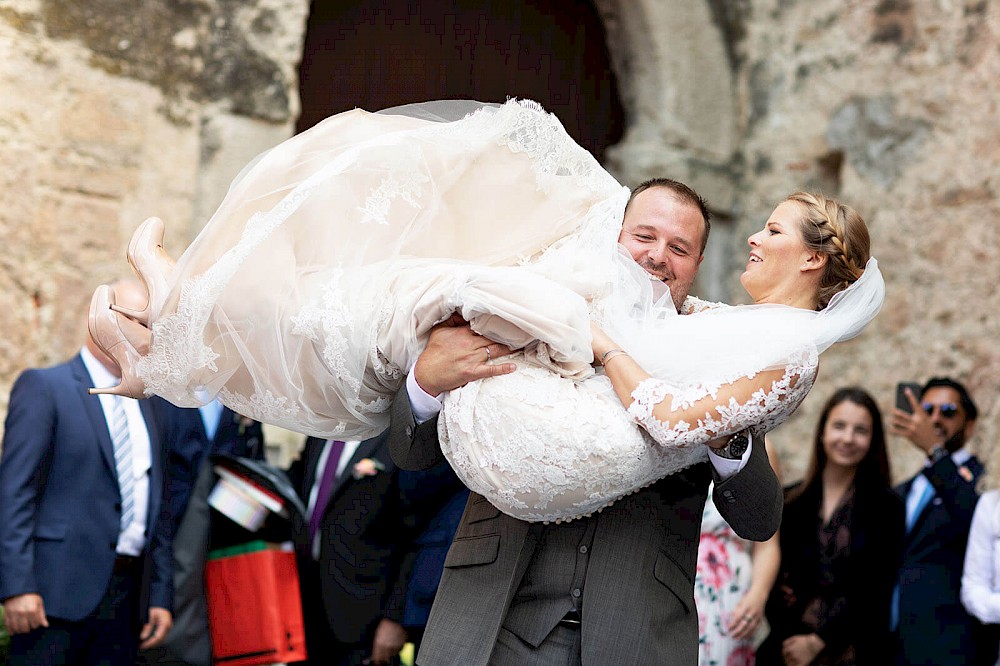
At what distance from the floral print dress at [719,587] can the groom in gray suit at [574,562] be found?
1.75 metres

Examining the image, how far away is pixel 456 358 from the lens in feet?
7.38

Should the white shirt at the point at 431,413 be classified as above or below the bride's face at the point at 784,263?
below

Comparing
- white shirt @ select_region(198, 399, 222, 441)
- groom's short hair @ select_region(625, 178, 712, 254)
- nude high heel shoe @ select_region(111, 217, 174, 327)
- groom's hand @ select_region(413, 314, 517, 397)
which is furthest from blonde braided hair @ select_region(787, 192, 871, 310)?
white shirt @ select_region(198, 399, 222, 441)

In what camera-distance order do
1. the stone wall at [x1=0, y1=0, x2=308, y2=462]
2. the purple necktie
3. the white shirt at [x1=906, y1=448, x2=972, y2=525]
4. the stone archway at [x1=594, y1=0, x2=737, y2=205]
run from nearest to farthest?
the purple necktie → the stone wall at [x1=0, y1=0, x2=308, y2=462] → the white shirt at [x1=906, y1=448, x2=972, y2=525] → the stone archway at [x1=594, y1=0, x2=737, y2=205]

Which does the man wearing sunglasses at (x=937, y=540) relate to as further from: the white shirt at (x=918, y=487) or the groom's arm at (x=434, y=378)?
the groom's arm at (x=434, y=378)

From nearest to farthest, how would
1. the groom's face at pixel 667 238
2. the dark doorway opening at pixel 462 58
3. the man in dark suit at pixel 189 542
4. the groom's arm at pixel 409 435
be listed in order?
the groom's arm at pixel 409 435 → the groom's face at pixel 667 238 → the man in dark suit at pixel 189 542 → the dark doorway opening at pixel 462 58

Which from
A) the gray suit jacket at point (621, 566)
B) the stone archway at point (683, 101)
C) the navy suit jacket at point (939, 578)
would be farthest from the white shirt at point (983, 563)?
the stone archway at point (683, 101)

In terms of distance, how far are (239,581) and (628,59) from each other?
3.44m

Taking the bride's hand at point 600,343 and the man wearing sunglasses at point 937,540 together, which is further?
the man wearing sunglasses at point 937,540

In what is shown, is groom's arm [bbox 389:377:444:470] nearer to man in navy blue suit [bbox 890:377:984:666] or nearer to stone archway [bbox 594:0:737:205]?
man in navy blue suit [bbox 890:377:984:666]

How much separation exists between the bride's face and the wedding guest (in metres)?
1.75

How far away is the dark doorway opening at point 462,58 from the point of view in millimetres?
5465

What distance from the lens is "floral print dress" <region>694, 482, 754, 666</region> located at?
406 cm

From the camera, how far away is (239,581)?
13.3ft
